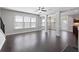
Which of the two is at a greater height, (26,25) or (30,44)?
(26,25)

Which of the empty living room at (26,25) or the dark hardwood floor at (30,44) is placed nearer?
the empty living room at (26,25)

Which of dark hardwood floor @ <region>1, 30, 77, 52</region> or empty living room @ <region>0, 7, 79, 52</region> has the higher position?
empty living room @ <region>0, 7, 79, 52</region>

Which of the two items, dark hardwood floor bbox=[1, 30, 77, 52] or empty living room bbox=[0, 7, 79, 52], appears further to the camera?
dark hardwood floor bbox=[1, 30, 77, 52]

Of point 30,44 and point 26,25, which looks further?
point 30,44

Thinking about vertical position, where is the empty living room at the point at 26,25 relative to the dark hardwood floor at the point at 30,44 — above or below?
above
